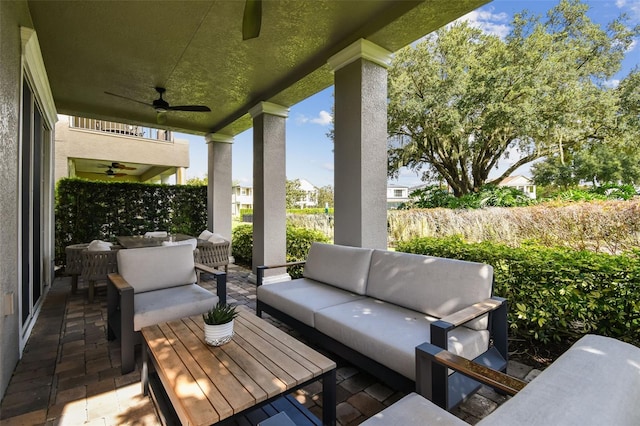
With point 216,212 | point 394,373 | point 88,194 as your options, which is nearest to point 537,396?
point 394,373

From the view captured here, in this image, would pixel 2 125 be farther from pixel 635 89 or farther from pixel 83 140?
pixel 635 89

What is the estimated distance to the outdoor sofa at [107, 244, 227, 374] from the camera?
8.03 ft

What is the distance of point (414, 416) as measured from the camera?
1219 millimetres

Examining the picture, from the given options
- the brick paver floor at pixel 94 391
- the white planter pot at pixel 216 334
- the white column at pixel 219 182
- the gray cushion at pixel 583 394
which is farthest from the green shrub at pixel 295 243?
the gray cushion at pixel 583 394

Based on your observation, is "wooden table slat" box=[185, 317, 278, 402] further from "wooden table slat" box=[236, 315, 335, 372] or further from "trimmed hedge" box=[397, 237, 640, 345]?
"trimmed hedge" box=[397, 237, 640, 345]

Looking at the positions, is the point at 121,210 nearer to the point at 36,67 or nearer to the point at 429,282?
the point at 36,67

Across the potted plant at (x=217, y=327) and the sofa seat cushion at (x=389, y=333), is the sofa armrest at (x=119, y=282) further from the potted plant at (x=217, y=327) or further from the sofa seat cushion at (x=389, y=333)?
the sofa seat cushion at (x=389, y=333)

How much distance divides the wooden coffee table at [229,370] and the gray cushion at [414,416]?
509mm

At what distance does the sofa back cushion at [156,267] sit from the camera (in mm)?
2992

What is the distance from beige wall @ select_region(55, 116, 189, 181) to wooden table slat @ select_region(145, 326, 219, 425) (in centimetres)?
842

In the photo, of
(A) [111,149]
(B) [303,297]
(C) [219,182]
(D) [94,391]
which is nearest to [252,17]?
(B) [303,297]

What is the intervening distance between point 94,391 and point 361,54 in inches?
154

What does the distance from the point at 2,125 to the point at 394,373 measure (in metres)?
3.18

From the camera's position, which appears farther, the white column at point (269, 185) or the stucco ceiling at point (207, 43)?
the white column at point (269, 185)
